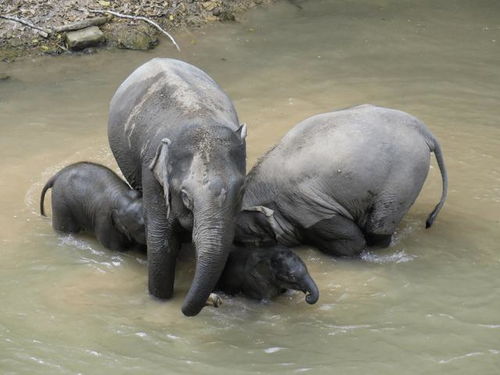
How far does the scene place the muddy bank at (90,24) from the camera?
1219 centimetres

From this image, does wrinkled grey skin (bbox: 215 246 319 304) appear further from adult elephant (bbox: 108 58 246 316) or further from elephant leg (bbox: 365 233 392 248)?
elephant leg (bbox: 365 233 392 248)

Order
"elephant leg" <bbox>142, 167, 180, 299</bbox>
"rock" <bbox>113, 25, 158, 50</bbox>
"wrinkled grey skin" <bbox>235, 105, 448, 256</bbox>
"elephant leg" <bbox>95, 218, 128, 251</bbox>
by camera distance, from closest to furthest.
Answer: "elephant leg" <bbox>142, 167, 180, 299</bbox> < "wrinkled grey skin" <bbox>235, 105, 448, 256</bbox> < "elephant leg" <bbox>95, 218, 128, 251</bbox> < "rock" <bbox>113, 25, 158, 50</bbox>

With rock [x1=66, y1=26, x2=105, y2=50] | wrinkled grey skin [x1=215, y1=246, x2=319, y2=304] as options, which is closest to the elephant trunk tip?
wrinkled grey skin [x1=215, y1=246, x2=319, y2=304]

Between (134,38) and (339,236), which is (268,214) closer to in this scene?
(339,236)

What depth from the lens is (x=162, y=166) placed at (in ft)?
20.8

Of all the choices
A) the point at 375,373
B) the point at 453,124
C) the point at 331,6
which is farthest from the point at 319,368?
the point at 331,6

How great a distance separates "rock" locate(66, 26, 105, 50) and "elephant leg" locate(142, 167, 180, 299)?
574 cm

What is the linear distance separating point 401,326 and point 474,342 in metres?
0.53

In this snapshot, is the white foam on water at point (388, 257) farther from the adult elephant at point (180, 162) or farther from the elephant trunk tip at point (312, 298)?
the adult elephant at point (180, 162)

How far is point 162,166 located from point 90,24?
6630mm

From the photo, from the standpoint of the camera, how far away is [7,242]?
791 cm

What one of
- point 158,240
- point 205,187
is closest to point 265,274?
point 158,240

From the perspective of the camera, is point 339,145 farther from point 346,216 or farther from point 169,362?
point 169,362

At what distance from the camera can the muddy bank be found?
12188 mm
